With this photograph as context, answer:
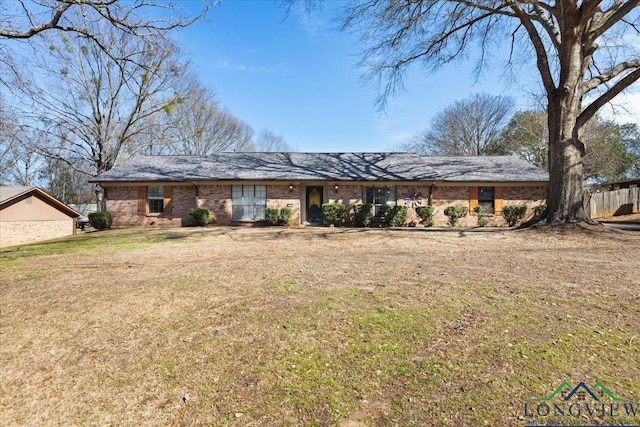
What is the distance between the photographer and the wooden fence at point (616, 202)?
19.8 meters

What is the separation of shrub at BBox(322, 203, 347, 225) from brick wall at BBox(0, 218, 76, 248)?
1377 centimetres

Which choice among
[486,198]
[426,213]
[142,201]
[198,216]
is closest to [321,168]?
[426,213]

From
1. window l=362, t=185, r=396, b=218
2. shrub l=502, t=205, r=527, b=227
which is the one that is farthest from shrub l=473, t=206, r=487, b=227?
window l=362, t=185, r=396, b=218

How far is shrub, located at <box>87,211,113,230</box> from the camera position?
1456cm

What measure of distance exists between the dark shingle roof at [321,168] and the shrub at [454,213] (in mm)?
1607

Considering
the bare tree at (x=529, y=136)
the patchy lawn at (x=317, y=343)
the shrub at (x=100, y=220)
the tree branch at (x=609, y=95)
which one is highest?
the bare tree at (x=529, y=136)

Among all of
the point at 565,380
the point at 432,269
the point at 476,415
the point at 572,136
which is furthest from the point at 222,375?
the point at 572,136

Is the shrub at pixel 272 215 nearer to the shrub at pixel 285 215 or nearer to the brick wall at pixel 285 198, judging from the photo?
the shrub at pixel 285 215

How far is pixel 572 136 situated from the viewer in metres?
9.85

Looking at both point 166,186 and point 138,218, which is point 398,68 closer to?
point 166,186

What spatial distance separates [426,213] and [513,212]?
4280mm

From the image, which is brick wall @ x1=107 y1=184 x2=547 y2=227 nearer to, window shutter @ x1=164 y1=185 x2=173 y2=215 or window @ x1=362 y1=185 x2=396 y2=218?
window shutter @ x1=164 y1=185 x2=173 y2=215

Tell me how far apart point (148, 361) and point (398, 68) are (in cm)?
1405

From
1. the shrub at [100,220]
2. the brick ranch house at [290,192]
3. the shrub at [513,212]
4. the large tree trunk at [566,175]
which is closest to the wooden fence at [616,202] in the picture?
the brick ranch house at [290,192]
